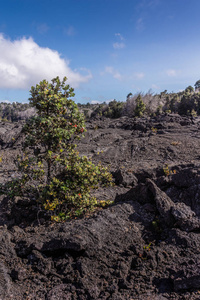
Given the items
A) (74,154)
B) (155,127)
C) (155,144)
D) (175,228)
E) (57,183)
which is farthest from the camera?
(155,127)

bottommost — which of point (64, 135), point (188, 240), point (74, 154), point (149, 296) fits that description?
point (149, 296)

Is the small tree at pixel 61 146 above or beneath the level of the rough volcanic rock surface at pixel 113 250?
above

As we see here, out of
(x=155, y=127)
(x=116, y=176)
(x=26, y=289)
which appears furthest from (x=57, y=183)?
(x=155, y=127)

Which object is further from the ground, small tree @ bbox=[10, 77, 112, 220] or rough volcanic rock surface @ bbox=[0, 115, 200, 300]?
small tree @ bbox=[10, 77, 112, 220]

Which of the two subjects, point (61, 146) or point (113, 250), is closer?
point (113, 250)

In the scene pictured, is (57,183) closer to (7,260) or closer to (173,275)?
(7,260)

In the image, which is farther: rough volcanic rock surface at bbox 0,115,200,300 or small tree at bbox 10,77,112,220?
small tree at bbox 10,77,112,220

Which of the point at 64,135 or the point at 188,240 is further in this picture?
the point at 64,135

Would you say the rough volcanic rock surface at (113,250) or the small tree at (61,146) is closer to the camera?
the rough volcanic rock surface at (113,250)

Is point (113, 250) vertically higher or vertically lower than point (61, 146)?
lower

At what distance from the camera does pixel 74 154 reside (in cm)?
589

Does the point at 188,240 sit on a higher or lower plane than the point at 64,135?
lower

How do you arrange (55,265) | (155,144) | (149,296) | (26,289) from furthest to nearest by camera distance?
(155,144) → (55,265) → (26,289) → (149,296)

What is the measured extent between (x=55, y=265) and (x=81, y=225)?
3.41 feet
